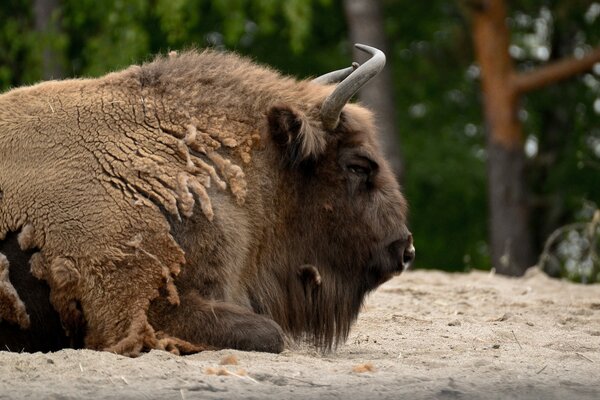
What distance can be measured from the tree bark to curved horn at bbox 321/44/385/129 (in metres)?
8.94

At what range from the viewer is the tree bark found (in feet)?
49.4

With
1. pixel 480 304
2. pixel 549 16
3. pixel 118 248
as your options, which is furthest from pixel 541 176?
pixel 118 248

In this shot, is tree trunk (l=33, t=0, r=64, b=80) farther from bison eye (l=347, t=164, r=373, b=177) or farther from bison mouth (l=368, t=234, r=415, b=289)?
bison mouth (l=368, t=234, r=415, b=289)

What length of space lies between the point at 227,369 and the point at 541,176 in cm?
1566

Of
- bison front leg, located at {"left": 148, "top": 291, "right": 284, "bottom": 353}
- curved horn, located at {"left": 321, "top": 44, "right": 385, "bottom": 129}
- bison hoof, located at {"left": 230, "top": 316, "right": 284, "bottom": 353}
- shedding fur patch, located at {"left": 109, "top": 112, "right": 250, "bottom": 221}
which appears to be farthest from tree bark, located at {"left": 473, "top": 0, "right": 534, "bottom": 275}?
bison front leg, located at {"left": 148, "top": 291, "right": 284, "bottom": 353}

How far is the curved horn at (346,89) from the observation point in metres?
6.01

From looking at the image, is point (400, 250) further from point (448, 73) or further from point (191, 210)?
point (448, 73)

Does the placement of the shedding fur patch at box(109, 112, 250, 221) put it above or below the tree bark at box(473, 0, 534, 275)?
above

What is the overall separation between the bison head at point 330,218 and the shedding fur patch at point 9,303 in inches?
46.1

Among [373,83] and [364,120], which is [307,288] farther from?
[373,83]

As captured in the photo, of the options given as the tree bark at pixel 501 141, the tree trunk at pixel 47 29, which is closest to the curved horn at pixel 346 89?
the tree trunk at pixel 47 29

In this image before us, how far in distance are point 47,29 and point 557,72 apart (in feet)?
20.4

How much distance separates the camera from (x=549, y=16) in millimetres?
20094

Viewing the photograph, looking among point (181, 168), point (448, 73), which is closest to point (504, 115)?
point (448, 73)
